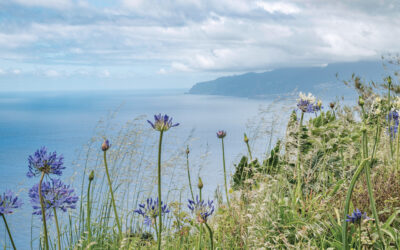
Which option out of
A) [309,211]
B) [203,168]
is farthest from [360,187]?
[203,168]

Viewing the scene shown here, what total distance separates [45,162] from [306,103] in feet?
9.55

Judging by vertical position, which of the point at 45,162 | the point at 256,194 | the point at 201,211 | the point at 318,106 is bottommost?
the point at 256,194

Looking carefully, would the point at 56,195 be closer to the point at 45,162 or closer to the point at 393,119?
the point at 45,162

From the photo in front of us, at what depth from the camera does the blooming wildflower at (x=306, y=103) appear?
4.14 m

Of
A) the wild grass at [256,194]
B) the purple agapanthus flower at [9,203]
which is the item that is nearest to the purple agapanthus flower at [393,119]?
the wild grass at [256,194]

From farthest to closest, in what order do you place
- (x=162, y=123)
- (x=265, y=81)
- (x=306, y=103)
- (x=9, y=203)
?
1. (x=265, y=81)
2. (x=306, y=103)
3. (x=9, y=203)
4. (x=162, y=123)

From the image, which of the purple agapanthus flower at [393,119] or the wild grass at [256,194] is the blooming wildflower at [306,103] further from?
the purple agapanthus flower at [393,119]

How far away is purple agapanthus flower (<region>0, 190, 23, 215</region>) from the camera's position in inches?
81.5

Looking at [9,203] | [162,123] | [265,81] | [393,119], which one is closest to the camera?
[162,123]

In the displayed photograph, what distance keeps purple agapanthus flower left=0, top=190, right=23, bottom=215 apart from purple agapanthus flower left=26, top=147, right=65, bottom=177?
20cm

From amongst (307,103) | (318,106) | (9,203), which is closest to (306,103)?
(307,103)

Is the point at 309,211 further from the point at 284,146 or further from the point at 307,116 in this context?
the point at 307,116

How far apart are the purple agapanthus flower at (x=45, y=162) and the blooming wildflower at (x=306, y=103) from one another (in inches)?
109

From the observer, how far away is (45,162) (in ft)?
6.72
